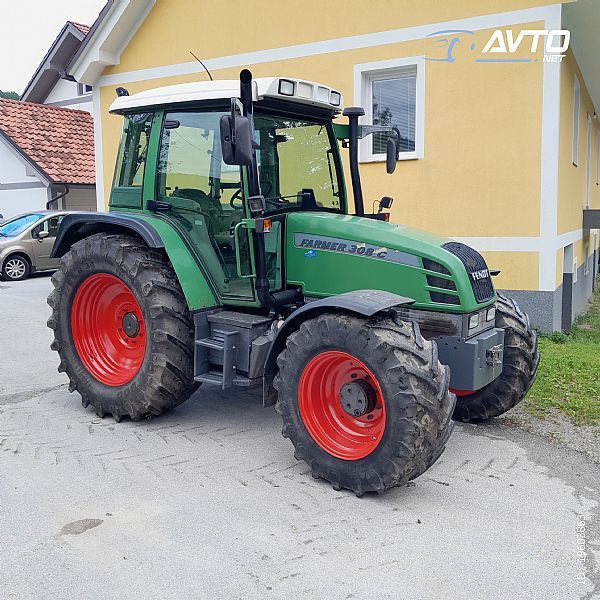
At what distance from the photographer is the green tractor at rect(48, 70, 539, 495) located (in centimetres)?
418

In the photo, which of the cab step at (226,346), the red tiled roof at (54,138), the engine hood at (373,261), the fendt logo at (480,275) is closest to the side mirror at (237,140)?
the engine hood at (373,261)

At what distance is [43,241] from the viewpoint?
1559 cm

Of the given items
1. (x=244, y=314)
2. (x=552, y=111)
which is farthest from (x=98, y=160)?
(x=244, y=314)

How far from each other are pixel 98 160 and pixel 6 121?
743cm

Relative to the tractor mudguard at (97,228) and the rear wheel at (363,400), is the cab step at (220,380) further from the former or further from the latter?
the tractor mudguard at (97,228)

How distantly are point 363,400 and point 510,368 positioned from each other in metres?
1.53

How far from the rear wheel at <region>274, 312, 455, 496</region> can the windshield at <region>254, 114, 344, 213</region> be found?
4.27ft

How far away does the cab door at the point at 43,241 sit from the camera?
15523 mm

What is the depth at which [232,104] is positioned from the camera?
14.5 ft

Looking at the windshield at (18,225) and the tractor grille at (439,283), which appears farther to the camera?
the windshield at (18,225)

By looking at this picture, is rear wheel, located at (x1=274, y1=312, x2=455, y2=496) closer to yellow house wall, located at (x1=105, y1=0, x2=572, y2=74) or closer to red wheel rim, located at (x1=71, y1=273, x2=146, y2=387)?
red wheel rim, located at (x1=71, y1=273, x2=146, y2=387)

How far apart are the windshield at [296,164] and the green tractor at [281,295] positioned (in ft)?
0.04

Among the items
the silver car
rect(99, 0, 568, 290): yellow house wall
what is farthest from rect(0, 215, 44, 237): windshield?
rect(99, 0, 568, 290): yellow house wall

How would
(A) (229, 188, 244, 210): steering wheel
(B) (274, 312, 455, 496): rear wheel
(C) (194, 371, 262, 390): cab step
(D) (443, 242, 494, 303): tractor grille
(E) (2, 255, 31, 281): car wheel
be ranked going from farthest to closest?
(E) (2, 255, 31, 281): car wheel, (A) (229, 188, 244, 210): steering wheel, (C) (194, 371, 262, 390): cab step, (D) (443, 242, 494, 303): tractor grille, (B) (274, 312, 455, 496): rear wheel
